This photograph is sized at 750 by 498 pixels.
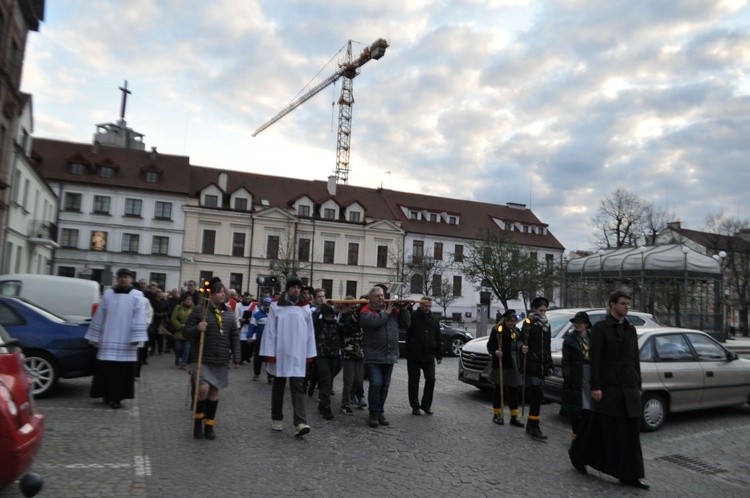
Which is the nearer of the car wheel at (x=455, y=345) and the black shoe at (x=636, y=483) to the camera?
the black shoe at (x=636, y=483)

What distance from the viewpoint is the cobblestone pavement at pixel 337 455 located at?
18.2ft

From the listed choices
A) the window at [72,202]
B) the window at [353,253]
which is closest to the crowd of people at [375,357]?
the window at [72,202]

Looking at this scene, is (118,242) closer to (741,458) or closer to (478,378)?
(478,378)

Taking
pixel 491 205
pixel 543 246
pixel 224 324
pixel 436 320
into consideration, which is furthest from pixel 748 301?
pixel 224 324

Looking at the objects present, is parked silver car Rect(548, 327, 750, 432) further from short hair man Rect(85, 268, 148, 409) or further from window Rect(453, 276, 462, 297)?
window Rect(453, 276, 462, 297)

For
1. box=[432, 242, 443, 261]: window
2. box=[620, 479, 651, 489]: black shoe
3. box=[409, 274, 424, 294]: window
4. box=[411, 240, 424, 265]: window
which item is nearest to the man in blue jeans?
box=[620, 479, 651, 489]: black shoe

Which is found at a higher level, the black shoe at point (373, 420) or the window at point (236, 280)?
the window at point (236, 280)

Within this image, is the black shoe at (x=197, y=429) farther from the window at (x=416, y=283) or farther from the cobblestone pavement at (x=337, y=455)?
the window at (x=416, y=283)

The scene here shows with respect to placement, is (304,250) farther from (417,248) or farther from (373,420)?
(373,420)

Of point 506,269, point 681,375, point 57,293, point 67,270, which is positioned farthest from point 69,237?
point 681,375

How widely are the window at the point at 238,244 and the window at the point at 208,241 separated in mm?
1709

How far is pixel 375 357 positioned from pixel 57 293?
8.26 m

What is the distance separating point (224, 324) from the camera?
25.1 ft

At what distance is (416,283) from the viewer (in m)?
47.4
